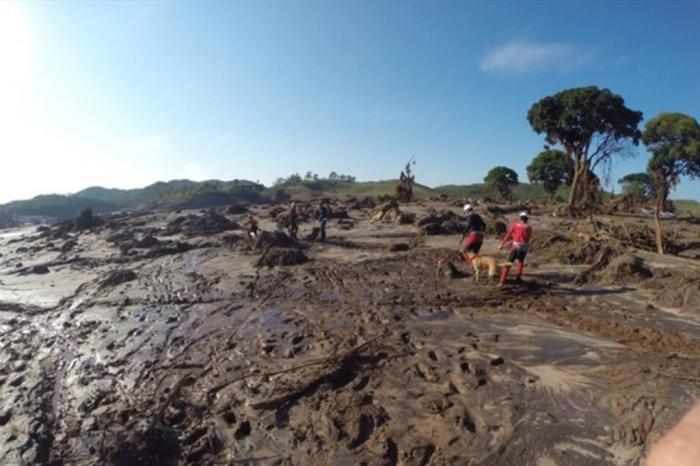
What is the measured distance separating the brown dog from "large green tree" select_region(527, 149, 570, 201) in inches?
1333

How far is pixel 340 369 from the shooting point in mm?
6195

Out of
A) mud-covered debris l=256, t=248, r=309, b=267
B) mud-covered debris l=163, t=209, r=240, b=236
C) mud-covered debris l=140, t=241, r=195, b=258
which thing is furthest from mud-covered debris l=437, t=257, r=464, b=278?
mud-covered debris l=163, t=209, r=240, b=236

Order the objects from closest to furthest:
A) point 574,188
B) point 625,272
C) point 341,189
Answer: point 625,272, point 574,188, point 341,189

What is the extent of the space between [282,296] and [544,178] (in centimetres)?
3716

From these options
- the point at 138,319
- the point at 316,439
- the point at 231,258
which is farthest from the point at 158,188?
the point at 316,439

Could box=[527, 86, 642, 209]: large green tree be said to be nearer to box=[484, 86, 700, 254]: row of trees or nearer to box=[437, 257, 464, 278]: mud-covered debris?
box=[484, 86, 700, 254]: row of trees

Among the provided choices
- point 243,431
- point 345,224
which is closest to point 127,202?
point 345,224

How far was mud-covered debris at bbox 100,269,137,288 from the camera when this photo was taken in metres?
13.1

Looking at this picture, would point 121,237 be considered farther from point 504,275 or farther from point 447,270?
point 504,275

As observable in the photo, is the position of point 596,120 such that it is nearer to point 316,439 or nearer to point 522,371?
point 522,371

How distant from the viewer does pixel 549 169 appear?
40.8 metres

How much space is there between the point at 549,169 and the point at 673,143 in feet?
39.4

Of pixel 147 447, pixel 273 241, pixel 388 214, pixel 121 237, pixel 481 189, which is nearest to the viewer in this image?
pixel 147 447

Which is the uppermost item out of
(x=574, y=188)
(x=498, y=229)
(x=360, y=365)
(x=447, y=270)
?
(x=574, y=188)
